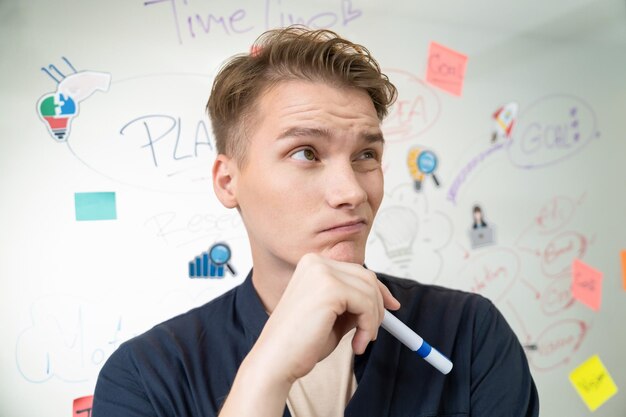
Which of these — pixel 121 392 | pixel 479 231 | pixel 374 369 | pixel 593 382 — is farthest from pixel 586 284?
pixel 121 392

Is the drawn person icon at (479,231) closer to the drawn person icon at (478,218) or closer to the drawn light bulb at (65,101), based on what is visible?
the drawn person icon at (478,218)

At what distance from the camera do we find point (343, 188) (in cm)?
73

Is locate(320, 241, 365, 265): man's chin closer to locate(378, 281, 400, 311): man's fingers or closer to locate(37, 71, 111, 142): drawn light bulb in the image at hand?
locate(378, 281, 400, 311): man's fingers

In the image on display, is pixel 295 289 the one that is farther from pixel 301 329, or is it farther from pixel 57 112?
pixel 57 112

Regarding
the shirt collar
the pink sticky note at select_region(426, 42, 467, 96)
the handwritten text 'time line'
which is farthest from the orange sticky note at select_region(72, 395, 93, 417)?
the pink sticky note at select_region(426, 42, 467, 96)

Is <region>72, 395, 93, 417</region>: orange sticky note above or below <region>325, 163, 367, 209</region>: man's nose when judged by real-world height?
below

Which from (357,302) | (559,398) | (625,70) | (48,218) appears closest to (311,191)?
(357,302)

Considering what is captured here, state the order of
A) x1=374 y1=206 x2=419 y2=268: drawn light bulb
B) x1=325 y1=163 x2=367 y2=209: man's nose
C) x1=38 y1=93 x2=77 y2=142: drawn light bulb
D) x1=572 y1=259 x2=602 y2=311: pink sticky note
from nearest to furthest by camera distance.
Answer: x1=325 y1=163 x2=367 y2=209: man's nose, x1=38 y1=93 x2=77 y2=142: drawn light bulb, x1=374 y1=206 x2=419 y2=268: drawn light bulb, x1=572 y1=259 x2=602 y2=311: pink sticky note

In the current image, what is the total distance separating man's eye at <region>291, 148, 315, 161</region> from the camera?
77 centimetres

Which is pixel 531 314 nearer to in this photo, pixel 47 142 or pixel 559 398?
pixel 559 398

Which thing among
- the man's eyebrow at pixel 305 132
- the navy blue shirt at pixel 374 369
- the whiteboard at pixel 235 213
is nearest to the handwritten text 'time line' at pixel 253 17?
the whiteboard at pixel 235 213

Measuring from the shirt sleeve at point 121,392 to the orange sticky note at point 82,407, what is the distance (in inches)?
16.5

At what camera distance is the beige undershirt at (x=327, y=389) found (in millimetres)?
775

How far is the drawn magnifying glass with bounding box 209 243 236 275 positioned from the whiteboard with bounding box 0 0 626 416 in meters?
0.01
